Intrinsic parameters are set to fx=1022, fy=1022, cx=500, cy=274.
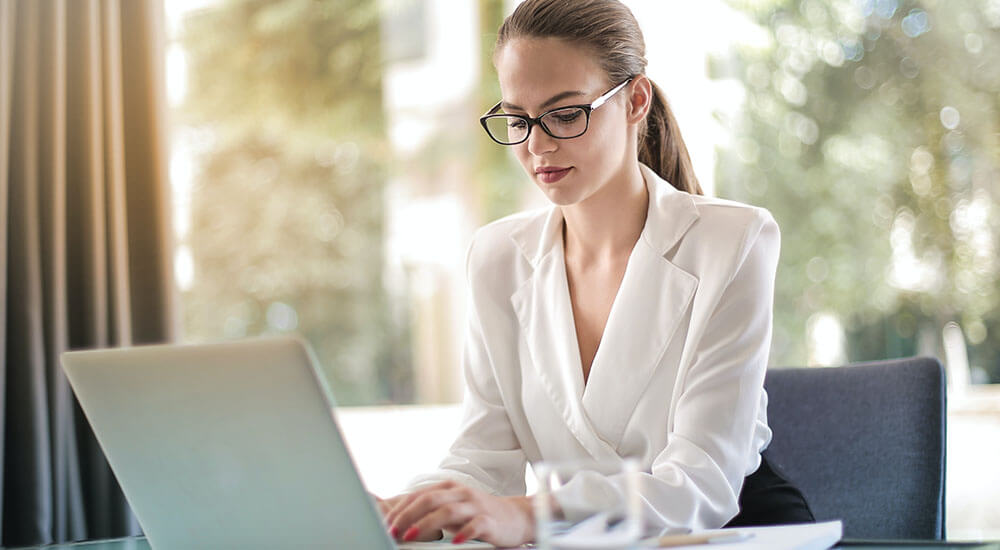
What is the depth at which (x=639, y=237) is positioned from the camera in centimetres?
154

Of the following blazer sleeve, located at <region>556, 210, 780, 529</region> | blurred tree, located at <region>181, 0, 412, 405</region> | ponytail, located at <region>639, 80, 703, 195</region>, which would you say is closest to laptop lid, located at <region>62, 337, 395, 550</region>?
blazer sleeve, located at <region>556, 210, 780, 529</region>

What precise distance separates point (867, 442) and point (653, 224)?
0.43 metres

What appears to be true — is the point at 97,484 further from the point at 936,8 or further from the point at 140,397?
the point at 936,8

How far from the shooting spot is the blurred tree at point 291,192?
3227mm

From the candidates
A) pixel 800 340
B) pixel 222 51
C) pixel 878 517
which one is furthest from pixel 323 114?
pixel 878 517

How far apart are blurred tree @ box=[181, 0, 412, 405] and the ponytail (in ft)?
5.51

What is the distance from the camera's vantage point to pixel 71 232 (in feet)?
7.84

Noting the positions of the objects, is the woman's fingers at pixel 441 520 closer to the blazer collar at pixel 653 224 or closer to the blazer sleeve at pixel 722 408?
the blazer sleeve at pixel 722 408

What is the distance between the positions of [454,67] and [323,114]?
1.45 ft

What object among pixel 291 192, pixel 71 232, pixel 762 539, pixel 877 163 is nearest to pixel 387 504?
pixel 762 539

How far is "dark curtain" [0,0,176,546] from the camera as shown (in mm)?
2252

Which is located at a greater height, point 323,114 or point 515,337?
point 323,114

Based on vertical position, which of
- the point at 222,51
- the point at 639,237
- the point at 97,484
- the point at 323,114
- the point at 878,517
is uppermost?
the point at 222,51

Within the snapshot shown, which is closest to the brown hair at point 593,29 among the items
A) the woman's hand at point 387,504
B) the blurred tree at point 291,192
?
the woman's hand at point 387,504
